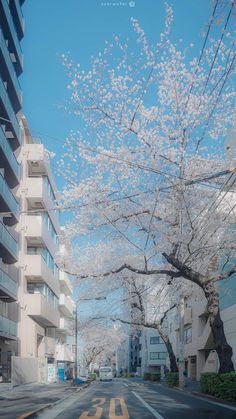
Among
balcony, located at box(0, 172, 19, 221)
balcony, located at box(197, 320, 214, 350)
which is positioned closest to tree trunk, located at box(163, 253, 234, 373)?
balcony, located at box(0, 172, 19, 221)

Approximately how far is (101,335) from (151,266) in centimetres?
5258

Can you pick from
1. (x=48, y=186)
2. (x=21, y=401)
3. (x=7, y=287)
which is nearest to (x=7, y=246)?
(x=7, y=287)

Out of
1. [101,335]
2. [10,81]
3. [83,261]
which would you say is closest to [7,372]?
[83,261]

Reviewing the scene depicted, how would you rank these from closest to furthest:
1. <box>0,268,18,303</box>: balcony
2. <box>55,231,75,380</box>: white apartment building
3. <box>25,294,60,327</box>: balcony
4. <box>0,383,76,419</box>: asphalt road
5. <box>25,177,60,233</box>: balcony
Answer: <box>0,383,76,419</box>: asphalt road → <box>0,268,18,303</box>: balcony → <box>25,294,60,327</box>: balcony → <box>25,177,60,233</box>: balcony → <box>55,231,75,380</box>: white apartment building

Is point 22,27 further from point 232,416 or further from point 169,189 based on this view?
point 232,416

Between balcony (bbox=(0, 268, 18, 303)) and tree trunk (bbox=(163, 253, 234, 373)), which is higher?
balcony (bbox=(0, 268, 18, 303))

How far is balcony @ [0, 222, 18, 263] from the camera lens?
1116 inches

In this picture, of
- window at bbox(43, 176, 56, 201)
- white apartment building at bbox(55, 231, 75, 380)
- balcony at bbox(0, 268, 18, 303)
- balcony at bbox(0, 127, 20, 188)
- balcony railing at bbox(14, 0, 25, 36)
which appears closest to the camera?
balcony at bbox(0, 127, 20, 188)

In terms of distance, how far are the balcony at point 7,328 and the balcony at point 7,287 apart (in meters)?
1.31

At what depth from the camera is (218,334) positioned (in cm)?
1942

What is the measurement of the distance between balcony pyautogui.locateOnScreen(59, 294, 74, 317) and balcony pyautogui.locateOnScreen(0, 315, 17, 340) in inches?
812

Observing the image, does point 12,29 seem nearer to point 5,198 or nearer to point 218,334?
point 5,198

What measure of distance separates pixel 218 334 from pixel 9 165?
16.7m

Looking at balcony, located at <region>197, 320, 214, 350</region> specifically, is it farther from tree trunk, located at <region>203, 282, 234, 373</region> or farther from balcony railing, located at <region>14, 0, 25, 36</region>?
balcony railing, located at <region>14, 0, 25, 36</region>
